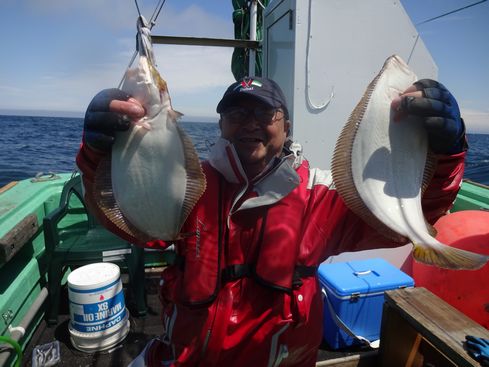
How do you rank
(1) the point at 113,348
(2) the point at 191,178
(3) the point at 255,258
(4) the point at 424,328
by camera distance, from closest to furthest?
(2) the point at 191,178
(3) the point at 255,258
(4) the point at 424,328
(1) the point at 113,348

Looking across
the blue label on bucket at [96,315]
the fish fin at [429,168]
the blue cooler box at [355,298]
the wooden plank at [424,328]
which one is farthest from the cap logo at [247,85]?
the blue label on bucket at [96,315]

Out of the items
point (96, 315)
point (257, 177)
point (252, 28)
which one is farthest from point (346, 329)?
point (252, 28)

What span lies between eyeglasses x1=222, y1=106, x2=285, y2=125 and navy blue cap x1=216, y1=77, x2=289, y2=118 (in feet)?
0.12

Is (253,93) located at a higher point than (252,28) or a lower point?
lower

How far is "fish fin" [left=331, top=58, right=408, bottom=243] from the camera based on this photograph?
153 cm

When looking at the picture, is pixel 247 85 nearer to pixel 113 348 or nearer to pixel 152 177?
pixel 152 177

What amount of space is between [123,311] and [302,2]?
11.7 feet

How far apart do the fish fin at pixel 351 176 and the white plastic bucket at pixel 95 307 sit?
226 centimetres

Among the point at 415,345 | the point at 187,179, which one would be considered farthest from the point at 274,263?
the point at 415,345

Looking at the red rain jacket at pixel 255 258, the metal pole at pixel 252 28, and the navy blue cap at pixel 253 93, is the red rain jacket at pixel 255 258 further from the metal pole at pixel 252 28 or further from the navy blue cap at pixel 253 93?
the metal pole at pixel 252 28

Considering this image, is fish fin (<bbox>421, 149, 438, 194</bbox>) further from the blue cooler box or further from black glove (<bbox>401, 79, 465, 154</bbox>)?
the blue cooler box

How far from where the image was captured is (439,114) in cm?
143

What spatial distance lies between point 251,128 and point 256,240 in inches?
23.1

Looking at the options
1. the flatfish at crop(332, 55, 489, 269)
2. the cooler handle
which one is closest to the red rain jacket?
the flatfish at crop(332, 55, 489, 269)
